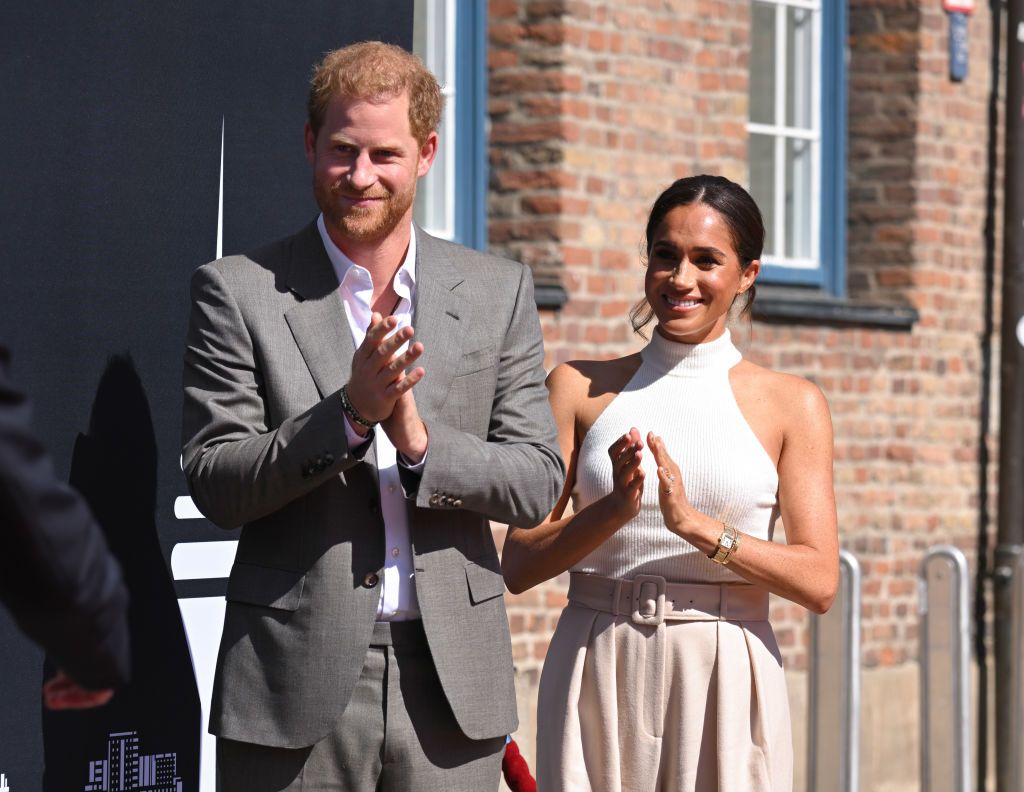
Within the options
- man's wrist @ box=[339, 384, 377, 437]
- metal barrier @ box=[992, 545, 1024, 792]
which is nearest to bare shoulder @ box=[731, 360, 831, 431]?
man's wrist @ box=[339, 384, 377, 437]

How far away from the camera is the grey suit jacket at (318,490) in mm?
2971

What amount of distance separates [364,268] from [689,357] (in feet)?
2.97

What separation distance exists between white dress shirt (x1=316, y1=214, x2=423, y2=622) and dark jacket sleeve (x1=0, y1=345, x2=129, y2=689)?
1.12m

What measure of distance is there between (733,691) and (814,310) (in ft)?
13.4

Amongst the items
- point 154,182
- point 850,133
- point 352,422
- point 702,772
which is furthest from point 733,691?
point 850,133

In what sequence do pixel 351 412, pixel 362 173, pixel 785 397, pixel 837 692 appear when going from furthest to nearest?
1. pixel 837 692
2. pixel 785 397
3. pixel 362 173
4. pixel 351 412

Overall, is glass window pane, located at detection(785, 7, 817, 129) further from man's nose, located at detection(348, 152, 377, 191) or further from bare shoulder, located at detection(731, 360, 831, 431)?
man's nose, located at detection(348, 152, 377, 191)

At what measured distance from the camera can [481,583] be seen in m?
3.18

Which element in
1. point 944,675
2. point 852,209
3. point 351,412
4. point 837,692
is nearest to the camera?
point 351,412

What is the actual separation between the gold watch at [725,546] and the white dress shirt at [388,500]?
71cm

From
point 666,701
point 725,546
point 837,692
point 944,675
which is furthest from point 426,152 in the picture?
point 944,675

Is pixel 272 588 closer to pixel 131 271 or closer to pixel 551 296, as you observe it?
pixel 131 271

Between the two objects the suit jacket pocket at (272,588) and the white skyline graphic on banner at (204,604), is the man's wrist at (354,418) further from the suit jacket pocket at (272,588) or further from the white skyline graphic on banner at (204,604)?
the white skyline graphic on banner at (204,604)

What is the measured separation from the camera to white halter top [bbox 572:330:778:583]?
3.65m
